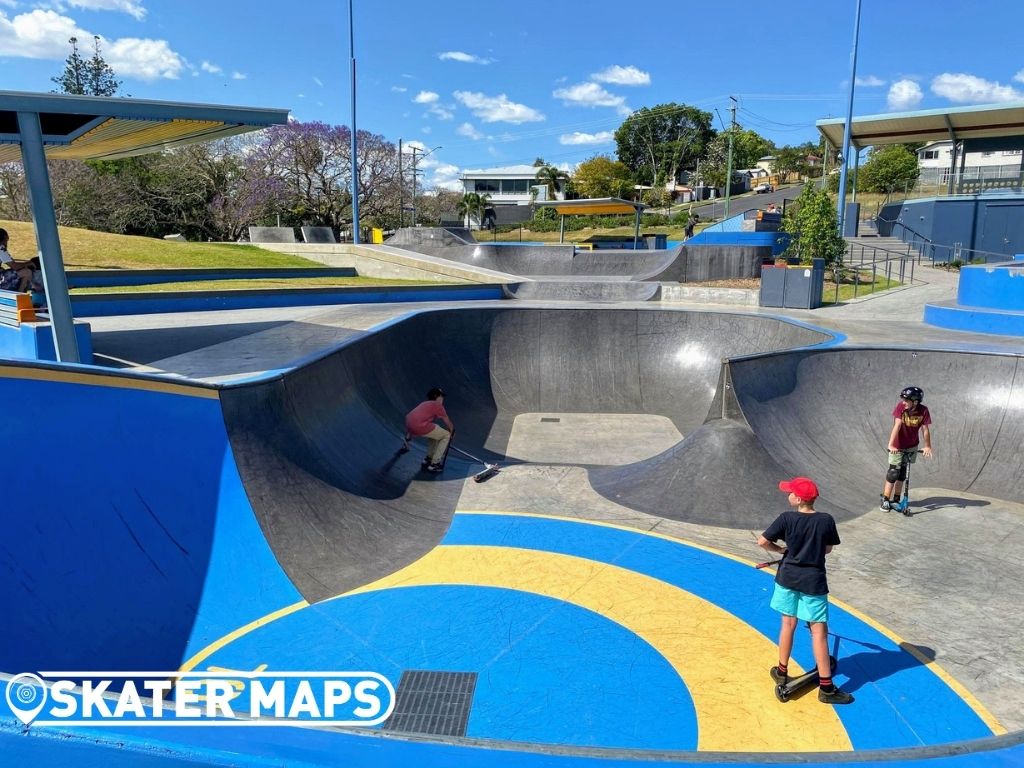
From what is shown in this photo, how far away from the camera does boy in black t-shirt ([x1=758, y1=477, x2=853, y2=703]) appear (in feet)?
16.6

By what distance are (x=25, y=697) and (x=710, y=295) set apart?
21.9 metres

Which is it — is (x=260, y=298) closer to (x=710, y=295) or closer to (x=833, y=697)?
(x=710, y=295)

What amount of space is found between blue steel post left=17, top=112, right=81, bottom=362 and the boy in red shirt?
499 cm

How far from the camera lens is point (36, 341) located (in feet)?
31.1

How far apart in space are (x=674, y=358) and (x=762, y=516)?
27.0 feet

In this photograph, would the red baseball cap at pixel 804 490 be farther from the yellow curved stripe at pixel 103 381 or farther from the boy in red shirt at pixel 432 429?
the yellow curved stripe at pixel 103 381

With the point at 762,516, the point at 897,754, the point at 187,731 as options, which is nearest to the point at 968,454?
the point at 762,516

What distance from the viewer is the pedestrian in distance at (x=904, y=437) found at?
858cm

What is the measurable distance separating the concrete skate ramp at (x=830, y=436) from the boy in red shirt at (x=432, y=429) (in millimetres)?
2370

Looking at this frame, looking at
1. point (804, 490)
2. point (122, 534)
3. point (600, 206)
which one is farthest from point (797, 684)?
point (600, 206)

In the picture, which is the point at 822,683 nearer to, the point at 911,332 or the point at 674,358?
the point at 674,358

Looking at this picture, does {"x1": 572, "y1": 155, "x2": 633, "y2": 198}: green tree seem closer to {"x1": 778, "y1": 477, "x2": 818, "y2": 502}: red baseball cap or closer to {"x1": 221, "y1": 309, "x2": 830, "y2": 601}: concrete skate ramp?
{"x1": 221, "y1": 309, "x2": 830, "y2": 601}: concrete skate ramp

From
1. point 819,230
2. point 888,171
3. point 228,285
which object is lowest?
point 228,285

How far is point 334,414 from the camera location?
33.0ft
